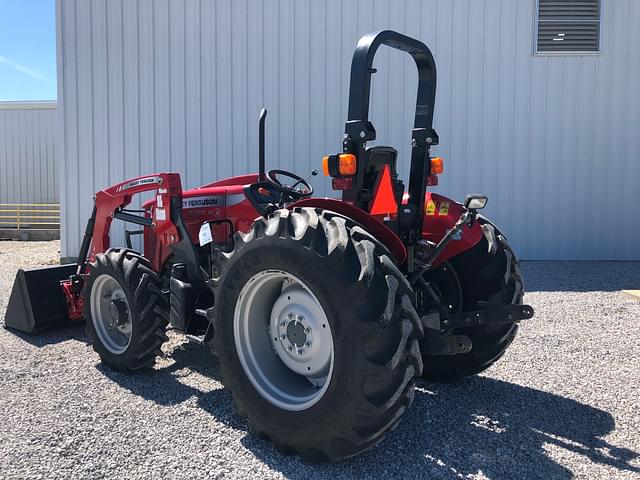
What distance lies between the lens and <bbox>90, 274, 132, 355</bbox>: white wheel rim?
4.19 meters

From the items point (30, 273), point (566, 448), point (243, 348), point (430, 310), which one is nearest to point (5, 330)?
point (30, 273)

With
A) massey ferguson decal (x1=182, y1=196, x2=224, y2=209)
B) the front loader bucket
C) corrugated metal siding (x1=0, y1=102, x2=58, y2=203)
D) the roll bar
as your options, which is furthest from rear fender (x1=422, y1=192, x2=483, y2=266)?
corrugated metal siding (x1=0, y1=102, x2=58, y2=203)

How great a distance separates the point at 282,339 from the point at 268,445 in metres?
0.53

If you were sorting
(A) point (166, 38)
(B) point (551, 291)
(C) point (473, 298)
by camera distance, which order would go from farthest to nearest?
(A) point (166, 38), (B) point (551, 291), (C) point (473, 298)

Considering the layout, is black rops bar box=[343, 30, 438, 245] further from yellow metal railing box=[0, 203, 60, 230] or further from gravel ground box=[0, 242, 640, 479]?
yellow metal railing box=[0, 203, 60, 230]

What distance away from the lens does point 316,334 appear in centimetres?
285

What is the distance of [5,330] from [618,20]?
375 inches

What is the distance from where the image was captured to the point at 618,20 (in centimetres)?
911

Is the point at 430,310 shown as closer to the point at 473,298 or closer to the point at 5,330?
the point at 473,298

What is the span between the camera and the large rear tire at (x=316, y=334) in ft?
8.04

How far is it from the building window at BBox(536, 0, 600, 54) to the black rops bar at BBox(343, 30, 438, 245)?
665cm

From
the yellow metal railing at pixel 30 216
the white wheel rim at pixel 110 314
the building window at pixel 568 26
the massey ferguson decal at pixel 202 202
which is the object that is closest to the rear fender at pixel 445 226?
the massey ferguson decal at pixel 202 202

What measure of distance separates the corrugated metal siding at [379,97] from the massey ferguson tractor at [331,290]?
476 cm

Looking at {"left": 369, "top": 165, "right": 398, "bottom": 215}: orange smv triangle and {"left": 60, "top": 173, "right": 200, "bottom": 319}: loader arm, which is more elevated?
{"left": 369, "top": 165, "right": 398, "bottom": 215}: orange smv triangle
